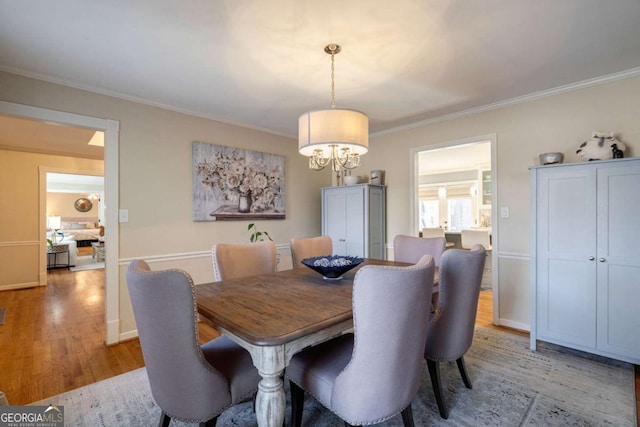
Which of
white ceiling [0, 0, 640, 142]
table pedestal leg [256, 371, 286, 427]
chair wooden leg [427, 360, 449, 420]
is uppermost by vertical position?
white ceiling [0, 0, 640, 142]

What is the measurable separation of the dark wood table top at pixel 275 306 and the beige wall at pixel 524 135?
2032mm

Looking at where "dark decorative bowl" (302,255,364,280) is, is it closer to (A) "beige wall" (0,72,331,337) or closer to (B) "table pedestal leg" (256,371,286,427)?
(B) "table pedestal leg" (256,371,286,427)

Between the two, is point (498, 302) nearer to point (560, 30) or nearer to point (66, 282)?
point (560, 30)

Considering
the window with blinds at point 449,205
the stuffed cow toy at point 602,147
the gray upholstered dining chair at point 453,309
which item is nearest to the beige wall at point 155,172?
the gray upholstered dining chair at point 453,309

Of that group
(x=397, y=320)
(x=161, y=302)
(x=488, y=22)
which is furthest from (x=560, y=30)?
(x=161, y=302)

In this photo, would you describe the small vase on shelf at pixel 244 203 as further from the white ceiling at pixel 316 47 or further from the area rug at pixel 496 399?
the area rug at pixel 496 399

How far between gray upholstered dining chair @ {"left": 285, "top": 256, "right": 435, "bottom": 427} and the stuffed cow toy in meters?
2.16

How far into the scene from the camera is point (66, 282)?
532cm

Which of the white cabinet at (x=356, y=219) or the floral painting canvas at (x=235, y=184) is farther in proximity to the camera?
the white cabinet at (x=356, y=219)

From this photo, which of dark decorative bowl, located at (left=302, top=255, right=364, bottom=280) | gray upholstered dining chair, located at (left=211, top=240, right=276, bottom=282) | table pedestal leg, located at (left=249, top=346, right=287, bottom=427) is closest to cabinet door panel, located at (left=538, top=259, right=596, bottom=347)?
dark decorative bowl, located at (left=302, top=255, right=364, bottom=280)

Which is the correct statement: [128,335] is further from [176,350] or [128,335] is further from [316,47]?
[316,47]

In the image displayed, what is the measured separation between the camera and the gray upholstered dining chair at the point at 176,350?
3.66 feet

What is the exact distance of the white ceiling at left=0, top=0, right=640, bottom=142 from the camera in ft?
5.48

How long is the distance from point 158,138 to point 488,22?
301 cm
